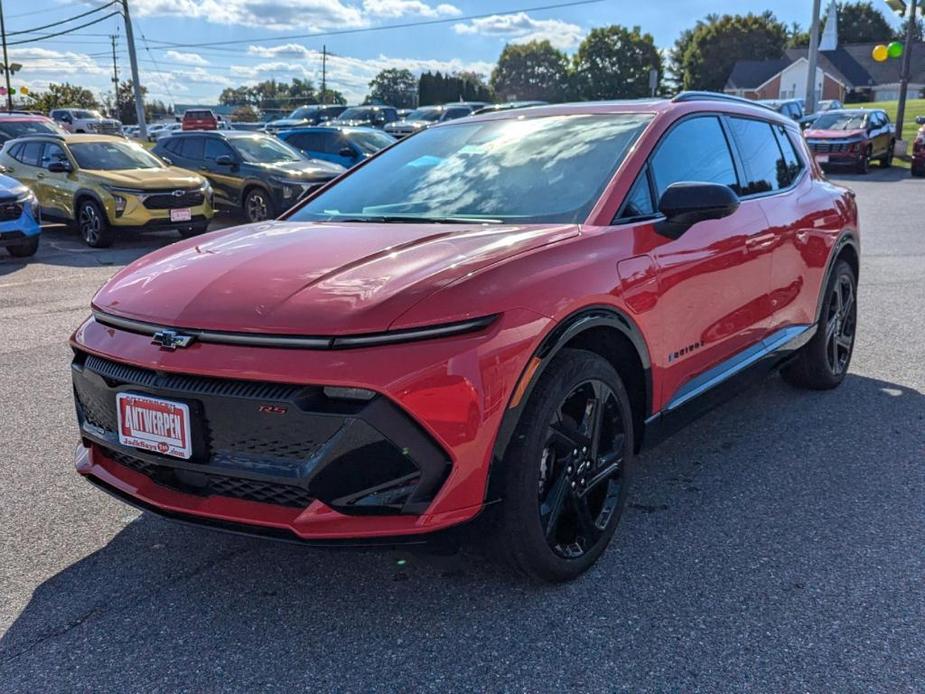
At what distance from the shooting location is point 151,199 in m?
11.6

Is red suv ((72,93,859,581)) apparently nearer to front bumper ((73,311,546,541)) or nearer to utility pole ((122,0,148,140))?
front bumper ((73,311,546,541))

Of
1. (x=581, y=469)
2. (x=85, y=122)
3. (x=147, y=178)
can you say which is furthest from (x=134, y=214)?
(x=85, y=122)

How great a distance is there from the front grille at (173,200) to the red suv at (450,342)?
28.0 feet

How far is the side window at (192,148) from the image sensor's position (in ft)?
48.2

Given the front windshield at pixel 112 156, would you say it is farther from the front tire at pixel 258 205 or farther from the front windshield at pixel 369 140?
the front windshield at pixel 369 140

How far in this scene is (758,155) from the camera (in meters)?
4.41

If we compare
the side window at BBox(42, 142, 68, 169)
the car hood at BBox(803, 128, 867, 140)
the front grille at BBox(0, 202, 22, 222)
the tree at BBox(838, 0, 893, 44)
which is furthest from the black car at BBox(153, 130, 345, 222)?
the tree at BBox(838, 0, 893, 44)

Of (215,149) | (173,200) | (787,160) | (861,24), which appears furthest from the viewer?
(861,24)

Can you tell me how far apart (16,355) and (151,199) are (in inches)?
242

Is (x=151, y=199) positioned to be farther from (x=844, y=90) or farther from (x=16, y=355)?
(x=844, y=90)

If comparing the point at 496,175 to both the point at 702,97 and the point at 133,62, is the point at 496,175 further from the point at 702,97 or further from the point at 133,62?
the point at 133,62

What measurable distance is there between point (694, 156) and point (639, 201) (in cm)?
65

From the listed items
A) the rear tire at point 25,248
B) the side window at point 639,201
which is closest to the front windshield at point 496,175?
the side window at point 639,201

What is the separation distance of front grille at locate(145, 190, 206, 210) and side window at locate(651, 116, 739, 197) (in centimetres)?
940
